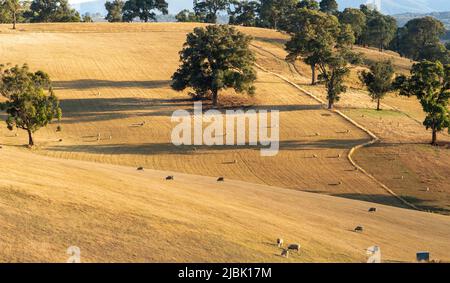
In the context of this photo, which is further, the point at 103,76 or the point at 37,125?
the point at 103,76

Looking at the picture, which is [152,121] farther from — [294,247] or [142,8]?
[142,8]

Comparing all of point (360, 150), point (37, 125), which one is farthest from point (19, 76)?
point (360, 150)

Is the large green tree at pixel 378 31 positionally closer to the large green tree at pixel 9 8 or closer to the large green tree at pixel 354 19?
the large green tree at pixel 354 19

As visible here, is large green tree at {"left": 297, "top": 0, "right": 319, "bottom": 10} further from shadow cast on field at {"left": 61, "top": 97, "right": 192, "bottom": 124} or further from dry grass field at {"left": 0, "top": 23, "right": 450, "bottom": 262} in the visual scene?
shadow cast on field at {"left": 61, "top": 97, "right": 192, "bottom": 124}

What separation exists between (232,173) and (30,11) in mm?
160065

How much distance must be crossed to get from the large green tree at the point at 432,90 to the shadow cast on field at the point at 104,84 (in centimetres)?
4332

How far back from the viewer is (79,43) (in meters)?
129

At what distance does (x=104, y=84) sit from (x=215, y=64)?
2438 centimetres

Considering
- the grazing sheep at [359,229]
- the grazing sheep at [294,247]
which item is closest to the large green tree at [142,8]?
the grazing sheep at [359,229]

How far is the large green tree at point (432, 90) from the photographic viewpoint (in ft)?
222

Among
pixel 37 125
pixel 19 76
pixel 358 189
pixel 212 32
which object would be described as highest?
pixel 212 32

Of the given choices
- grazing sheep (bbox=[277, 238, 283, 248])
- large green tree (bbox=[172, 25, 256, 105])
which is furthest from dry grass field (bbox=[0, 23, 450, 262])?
large green tree (bbox=[172, 25, 256, 105])

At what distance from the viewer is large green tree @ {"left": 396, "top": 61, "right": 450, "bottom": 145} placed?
67562 mm

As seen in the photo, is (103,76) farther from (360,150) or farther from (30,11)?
(30,11)
